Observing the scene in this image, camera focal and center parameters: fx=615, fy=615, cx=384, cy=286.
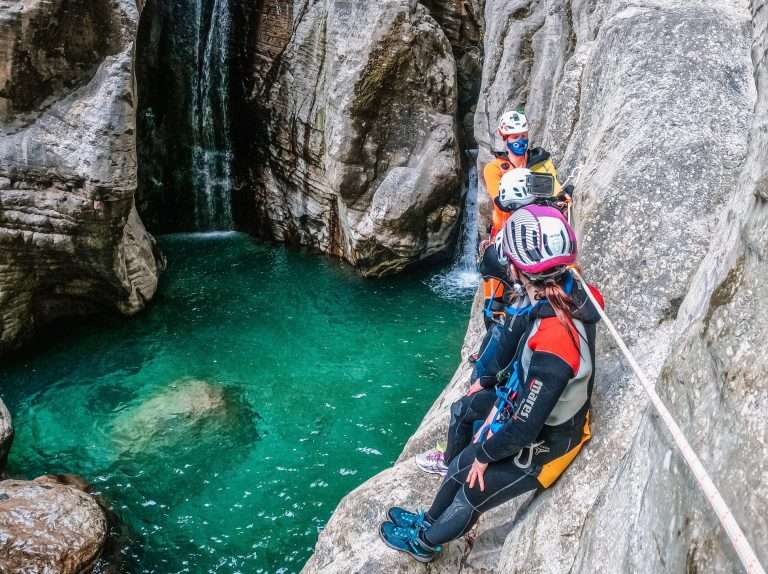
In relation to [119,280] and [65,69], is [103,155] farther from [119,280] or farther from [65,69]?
[119,280]

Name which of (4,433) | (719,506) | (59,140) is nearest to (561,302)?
(719,506)

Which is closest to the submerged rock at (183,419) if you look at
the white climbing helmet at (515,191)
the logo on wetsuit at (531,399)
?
the white climbing helmet at (515,191)

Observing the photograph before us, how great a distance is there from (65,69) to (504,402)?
9481 mm

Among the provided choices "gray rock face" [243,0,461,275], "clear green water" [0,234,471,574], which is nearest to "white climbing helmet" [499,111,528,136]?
"clear green water" [0,234,471,574]

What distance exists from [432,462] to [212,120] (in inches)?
519

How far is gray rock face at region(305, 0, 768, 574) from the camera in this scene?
185 cm

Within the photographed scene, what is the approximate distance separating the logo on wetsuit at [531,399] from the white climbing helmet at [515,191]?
6.43 ft

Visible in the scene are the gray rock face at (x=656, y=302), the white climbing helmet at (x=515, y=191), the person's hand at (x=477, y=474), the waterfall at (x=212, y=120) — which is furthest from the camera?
the waterfall at (x=212, y=120)

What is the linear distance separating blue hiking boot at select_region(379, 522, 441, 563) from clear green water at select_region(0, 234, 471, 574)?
3.10 metres

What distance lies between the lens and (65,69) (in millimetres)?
9727

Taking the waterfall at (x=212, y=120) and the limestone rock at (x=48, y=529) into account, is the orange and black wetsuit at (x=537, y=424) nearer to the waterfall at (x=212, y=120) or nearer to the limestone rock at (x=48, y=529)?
the limestone rock at (x=48, y=529)

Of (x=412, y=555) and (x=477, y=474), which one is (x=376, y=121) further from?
(x=477, y=474)

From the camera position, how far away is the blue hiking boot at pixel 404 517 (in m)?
4.01

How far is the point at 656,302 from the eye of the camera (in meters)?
4.06
